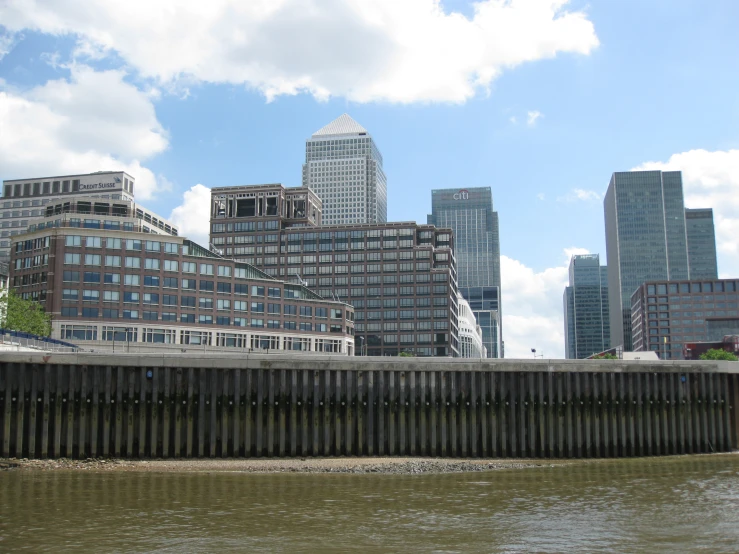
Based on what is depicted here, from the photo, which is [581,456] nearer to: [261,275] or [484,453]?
[484,453]

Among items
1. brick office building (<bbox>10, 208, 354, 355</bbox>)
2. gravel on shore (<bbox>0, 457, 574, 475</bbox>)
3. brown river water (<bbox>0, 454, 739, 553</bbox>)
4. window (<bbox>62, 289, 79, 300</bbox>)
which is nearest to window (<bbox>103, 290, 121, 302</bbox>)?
brick office building (<bbox>10, 208, 354, 355</bbox>)

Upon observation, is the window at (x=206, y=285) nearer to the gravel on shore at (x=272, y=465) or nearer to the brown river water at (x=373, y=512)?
the gravel on shore at (x=272, y=465)

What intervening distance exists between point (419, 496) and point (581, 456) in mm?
17891

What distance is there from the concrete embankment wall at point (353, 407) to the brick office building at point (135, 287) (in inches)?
3018

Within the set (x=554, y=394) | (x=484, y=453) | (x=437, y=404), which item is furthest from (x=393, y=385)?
(x=554, y=394)

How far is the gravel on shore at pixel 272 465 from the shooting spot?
135 feet

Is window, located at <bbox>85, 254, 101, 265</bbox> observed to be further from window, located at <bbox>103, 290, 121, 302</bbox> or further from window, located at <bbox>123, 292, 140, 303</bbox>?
window, located at <bbox>123, 292, 140, 303</bbox>

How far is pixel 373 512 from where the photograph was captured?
30.5m

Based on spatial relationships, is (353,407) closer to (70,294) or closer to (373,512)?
(373,512)

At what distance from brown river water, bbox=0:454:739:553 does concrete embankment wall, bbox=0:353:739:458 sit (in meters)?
4.25

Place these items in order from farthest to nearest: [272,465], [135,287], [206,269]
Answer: [206,269] < [135,287] < [272,465]

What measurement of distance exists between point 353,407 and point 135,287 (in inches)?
3343

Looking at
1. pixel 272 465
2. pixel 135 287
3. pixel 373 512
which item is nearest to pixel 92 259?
pixel 135 287

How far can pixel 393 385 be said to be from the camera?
47.2 metres
